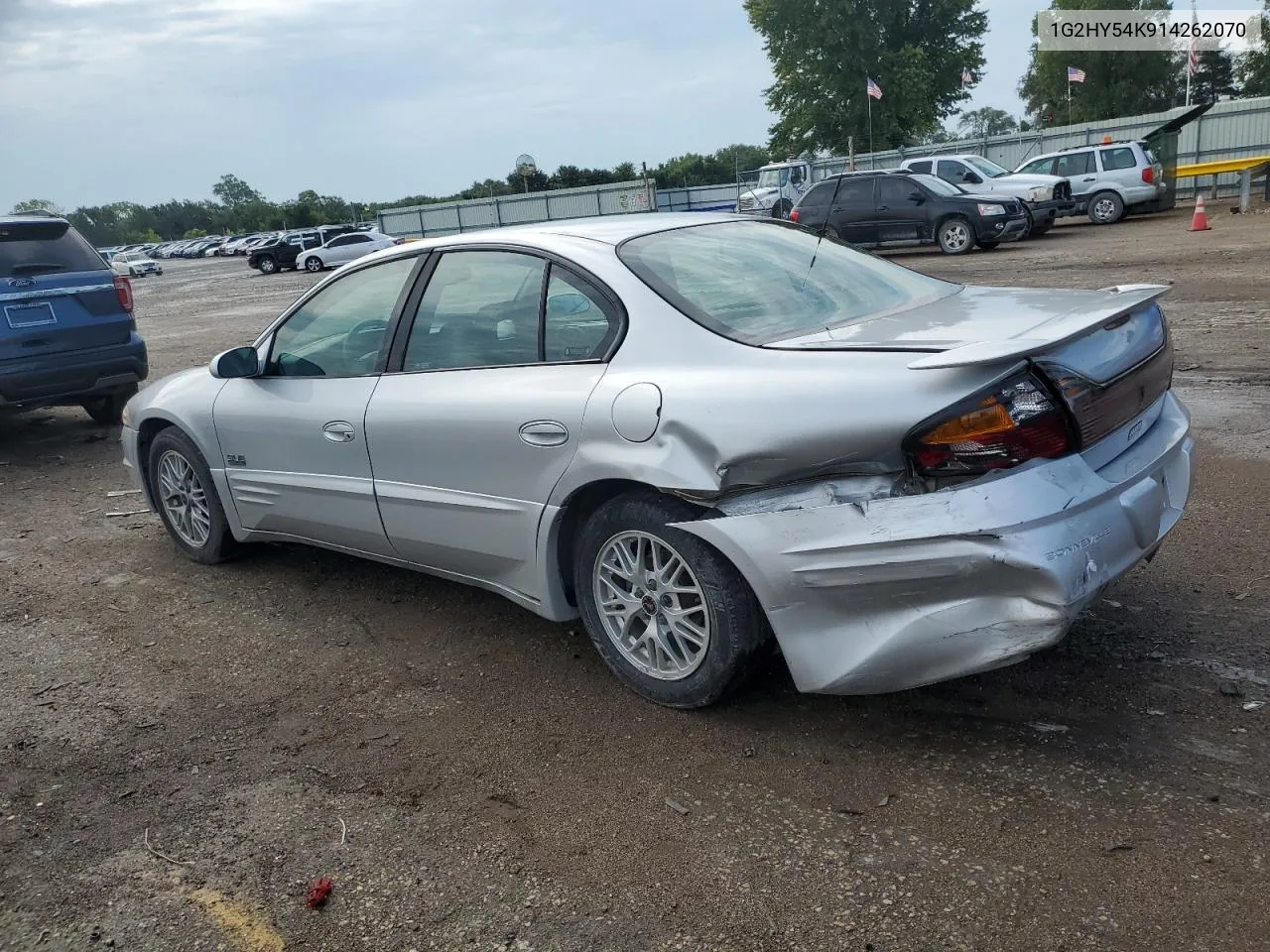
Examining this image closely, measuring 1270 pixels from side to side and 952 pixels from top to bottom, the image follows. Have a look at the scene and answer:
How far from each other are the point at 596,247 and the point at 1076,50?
6215 centimetres

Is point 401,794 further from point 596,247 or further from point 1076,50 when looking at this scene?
point 1076,50

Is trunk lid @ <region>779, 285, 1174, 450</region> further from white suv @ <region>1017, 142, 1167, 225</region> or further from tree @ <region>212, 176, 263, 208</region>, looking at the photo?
tree @ <region>212, 176, 263, 208</region>

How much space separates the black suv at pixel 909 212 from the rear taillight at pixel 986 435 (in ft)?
53.0

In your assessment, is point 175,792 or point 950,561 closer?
point 950,561

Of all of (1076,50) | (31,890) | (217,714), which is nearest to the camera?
(31,890)

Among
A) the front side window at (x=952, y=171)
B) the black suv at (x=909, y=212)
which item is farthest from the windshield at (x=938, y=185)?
the front side window at (x=952, y=171)

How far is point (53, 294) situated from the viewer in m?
7.95

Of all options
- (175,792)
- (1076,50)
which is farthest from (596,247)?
(1076,50)

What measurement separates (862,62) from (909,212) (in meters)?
31.9

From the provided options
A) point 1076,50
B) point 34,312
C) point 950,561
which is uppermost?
point 1076,50

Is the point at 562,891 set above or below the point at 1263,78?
below

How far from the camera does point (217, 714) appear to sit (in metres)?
3.70

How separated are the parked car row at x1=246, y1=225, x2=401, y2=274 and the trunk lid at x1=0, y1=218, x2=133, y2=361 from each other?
30493mm

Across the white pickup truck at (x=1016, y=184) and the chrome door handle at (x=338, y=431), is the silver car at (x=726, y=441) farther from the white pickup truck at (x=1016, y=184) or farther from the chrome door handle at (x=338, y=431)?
the white pickup truck at (x=1016, y=184)
